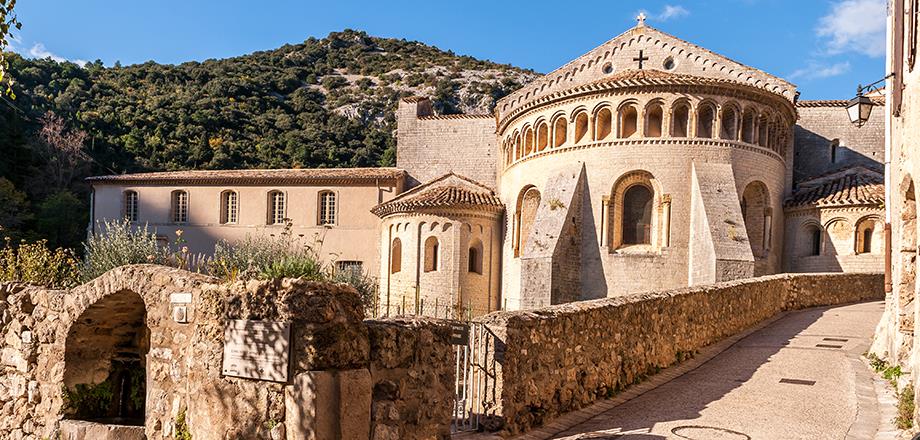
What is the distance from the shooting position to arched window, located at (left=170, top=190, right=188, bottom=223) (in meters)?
36.3

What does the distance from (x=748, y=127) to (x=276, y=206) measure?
22.5 metres

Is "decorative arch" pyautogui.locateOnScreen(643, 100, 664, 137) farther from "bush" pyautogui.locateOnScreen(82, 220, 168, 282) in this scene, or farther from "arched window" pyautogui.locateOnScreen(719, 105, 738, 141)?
"bush" pyautogui.locateOnScreen(82, 220, 168, 282)

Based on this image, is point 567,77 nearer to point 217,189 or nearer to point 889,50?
point 889,50

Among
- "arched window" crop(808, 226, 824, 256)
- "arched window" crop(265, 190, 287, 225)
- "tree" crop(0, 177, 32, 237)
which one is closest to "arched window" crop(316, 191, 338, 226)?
"arched window" crop(265, 190, 287, 225)

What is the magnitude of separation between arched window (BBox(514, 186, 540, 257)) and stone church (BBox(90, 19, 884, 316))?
0.23 ft

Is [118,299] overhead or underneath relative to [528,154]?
underneath

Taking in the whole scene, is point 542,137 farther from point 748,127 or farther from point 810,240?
point 810,240

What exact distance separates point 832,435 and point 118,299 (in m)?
8.18

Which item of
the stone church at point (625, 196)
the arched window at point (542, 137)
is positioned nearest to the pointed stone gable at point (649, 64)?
the stone church at point (625, 196)

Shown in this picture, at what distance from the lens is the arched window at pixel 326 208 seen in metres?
34.5

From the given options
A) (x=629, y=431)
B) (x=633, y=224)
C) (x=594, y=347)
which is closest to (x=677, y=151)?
(x=633, y=224)

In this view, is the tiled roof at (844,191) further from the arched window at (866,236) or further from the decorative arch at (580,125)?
the decorative arch at (580,125)

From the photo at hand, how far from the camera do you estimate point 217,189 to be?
35781mm

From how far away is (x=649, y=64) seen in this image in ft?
90.9
